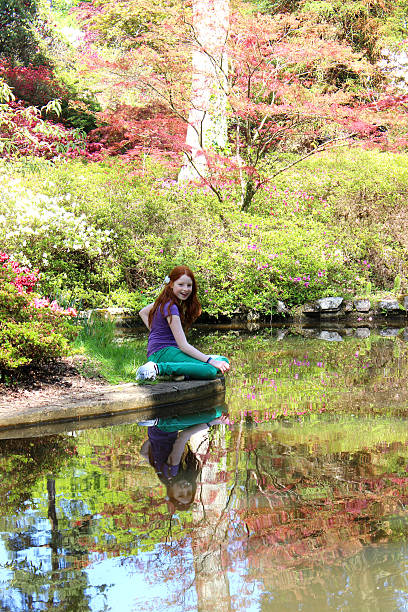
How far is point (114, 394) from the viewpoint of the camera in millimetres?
6609

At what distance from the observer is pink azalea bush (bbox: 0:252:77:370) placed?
659cm

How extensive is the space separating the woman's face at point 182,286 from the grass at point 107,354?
102 cm

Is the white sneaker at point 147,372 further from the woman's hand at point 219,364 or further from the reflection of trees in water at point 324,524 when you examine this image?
the reflection of trees in water at point 324,524

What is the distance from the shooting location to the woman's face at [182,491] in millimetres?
3998

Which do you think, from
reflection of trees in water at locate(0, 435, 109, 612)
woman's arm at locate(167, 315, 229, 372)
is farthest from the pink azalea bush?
reflection of trees in water at locate(0, 435, 109, 612)

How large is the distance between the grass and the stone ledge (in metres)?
0.53

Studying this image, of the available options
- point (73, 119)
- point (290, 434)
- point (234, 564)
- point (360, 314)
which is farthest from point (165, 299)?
point (73, 119)

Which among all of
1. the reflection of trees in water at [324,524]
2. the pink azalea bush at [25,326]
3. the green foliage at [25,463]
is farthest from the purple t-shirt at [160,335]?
the reflection of trees in water at [324,524]

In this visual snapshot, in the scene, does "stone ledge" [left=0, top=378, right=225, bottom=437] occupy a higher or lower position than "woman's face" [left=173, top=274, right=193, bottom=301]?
lower

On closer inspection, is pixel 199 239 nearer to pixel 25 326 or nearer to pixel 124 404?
pixel 25 326

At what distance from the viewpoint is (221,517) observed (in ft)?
12.1

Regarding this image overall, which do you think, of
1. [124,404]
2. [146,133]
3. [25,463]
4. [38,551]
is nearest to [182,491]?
[38,551]

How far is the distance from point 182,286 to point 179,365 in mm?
792

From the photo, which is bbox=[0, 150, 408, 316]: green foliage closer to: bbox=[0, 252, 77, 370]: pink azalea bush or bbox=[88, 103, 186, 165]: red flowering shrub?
bbox=[88, 103, 186, 165]: red flowering shrub
